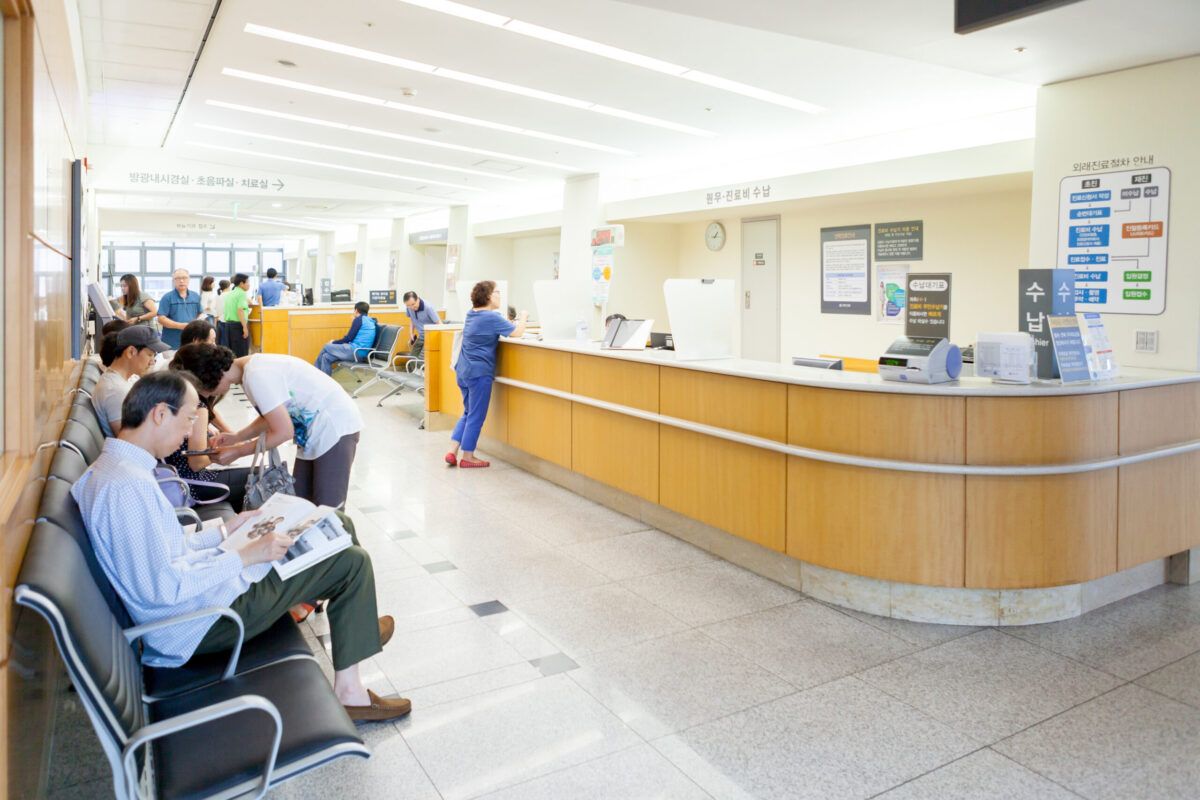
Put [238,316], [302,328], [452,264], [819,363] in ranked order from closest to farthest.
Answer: [819,363]
[302,328]
[238,316]
[452,264]

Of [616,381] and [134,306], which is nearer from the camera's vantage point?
[616,381]

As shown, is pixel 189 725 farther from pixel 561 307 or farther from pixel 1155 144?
pixel 1155 144

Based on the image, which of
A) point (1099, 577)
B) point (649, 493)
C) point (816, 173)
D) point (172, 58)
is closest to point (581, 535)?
point (649, 493)

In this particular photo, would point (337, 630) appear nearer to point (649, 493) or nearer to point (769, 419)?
point (769, 419)

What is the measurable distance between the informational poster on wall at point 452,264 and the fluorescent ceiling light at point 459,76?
29.1 ft

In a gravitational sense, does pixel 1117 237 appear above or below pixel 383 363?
above

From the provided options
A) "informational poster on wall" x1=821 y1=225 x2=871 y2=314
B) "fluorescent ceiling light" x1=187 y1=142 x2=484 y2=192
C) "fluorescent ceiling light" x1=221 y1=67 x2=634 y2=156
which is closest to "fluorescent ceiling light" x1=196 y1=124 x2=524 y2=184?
"fluorescent ceiling light" x1=187 y1=142 x2=484 y2=192

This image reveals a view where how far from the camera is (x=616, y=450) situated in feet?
17.2

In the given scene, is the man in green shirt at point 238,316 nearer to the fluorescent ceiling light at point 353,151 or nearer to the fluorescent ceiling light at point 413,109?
the fluorescent ceiling light at point 353,151

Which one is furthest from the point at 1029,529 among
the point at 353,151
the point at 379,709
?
the point at 353,151

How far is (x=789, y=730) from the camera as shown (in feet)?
8.87

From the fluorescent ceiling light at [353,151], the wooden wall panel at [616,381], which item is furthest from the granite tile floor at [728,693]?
the fluorescent ceiling light at [353,151]

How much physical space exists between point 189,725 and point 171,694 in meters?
0.50

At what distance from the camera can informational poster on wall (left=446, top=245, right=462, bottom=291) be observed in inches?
661
